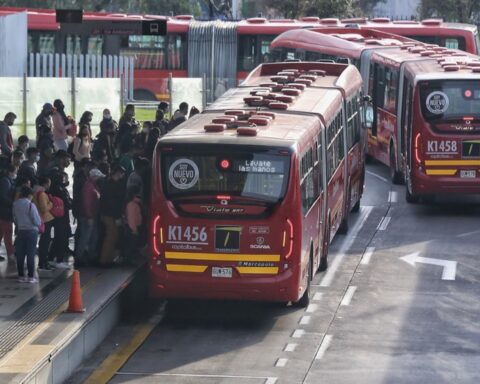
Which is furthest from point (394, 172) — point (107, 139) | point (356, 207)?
point (107, 139)

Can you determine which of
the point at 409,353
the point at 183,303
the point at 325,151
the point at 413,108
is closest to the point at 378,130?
the point at 413,108

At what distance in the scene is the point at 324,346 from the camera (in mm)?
Result: 18438

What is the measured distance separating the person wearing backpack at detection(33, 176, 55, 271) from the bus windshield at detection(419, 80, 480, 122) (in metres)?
10.3

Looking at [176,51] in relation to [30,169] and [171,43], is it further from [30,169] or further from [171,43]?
[30,169]

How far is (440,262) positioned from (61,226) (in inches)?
254

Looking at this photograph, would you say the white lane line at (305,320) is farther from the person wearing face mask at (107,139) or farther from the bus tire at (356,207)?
the bus tire at (356,207)

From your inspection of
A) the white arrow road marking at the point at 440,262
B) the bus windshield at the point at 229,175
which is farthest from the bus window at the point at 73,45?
the bus windshield at the point at 229,175

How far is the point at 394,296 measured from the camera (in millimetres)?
21609

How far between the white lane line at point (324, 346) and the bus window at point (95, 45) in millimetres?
38388

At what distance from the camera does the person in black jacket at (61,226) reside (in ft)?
69.4

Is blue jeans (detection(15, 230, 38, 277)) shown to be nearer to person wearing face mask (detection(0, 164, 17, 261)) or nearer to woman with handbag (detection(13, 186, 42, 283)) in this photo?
woman with handbag (detection(13, 186, 42, 283))

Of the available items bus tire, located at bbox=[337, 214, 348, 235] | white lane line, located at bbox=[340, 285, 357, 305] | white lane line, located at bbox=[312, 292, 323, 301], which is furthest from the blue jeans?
bus tire, located at bbox=[337, 214, 348, 235]

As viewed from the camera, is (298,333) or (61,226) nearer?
(298,333)

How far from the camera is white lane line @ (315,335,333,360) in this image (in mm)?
17959
